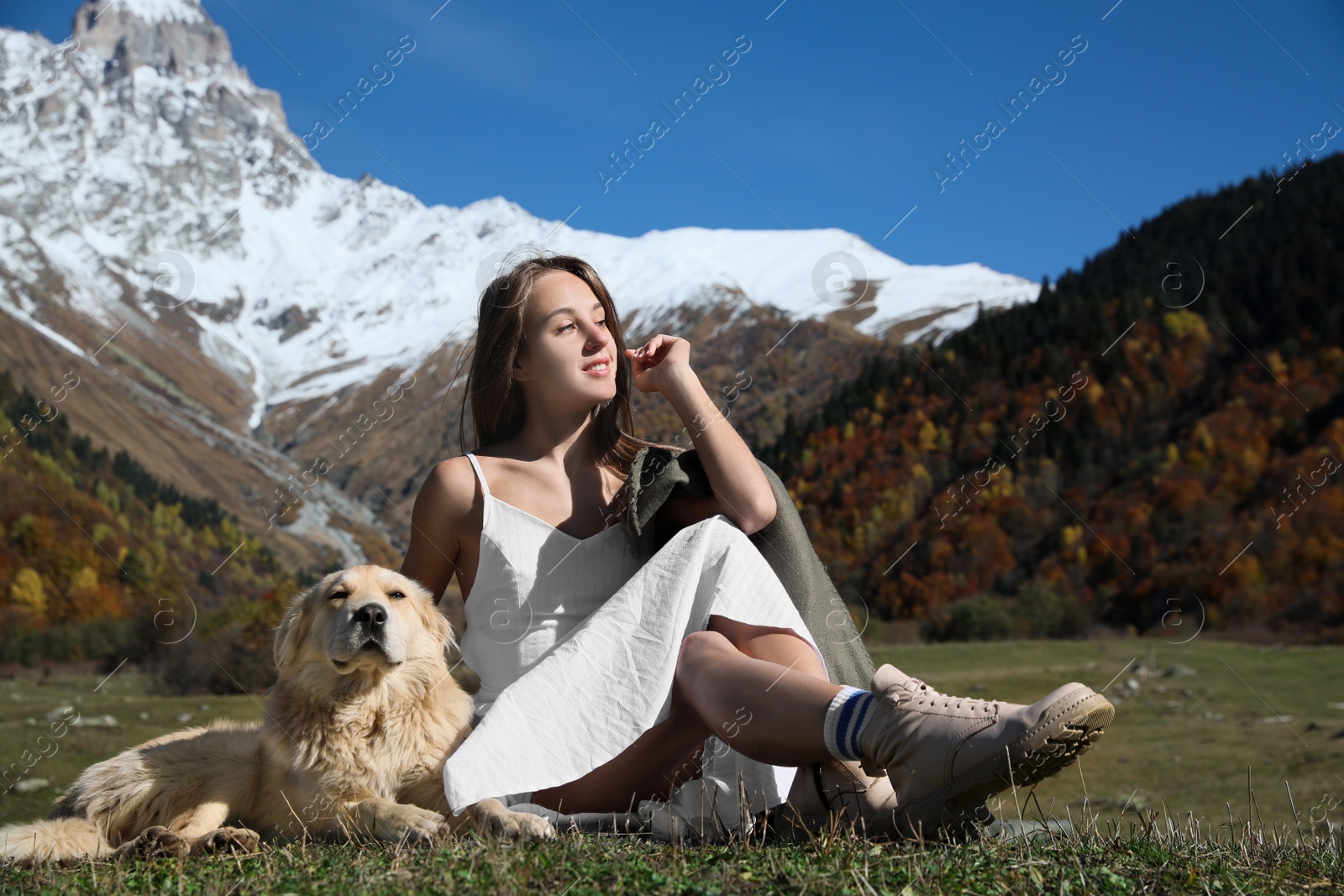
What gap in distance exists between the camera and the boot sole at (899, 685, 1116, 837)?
2.68 metres

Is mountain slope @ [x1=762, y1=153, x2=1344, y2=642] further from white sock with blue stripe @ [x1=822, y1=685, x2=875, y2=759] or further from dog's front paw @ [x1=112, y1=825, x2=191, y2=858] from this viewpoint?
dog's front paw @ [x1=112, y1=825, x2=191, y2=858]

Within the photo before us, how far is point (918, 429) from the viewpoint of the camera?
75.3m

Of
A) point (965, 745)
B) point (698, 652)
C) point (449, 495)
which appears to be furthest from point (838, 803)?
point (449, 495)

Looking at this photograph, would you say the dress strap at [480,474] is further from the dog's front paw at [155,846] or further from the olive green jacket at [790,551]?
the dog's front paw at [155,846]

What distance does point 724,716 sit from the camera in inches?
129

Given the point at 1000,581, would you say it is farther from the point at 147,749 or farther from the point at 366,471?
the point at 366,471

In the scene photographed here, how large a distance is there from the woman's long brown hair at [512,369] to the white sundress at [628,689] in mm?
1083

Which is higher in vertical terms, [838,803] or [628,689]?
[628,689]

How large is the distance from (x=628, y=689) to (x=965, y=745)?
1253mm

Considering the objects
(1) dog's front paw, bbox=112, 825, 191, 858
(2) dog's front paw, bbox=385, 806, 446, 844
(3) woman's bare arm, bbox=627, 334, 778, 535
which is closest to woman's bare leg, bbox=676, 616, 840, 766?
(3) woman's bare arm, bbox=627, 334, 778, 535

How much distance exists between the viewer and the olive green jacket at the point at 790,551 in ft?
12.8

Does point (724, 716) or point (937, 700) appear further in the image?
point (724, 716)

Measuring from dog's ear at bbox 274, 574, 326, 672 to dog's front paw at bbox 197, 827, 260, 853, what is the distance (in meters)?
0.68

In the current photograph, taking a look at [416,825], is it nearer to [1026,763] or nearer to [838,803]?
[838,803]
